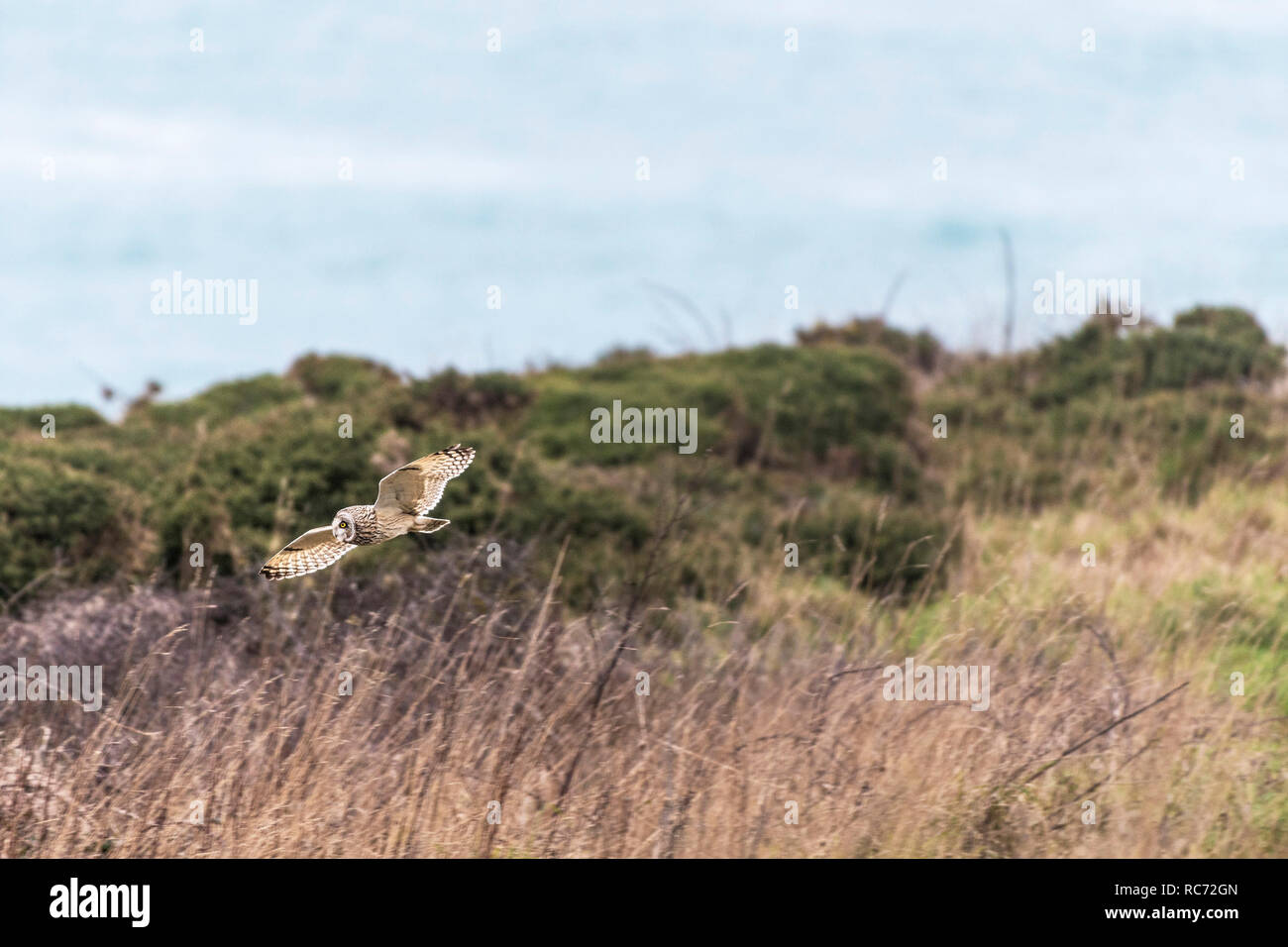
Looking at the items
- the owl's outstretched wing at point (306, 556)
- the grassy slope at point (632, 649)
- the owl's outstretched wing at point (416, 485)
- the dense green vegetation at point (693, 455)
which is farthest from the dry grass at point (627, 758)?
the owl's outstretched wing at point (416, 485)

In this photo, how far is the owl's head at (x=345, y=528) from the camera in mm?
3328

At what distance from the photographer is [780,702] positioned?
5625mm

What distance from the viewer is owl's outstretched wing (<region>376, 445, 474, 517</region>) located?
137 inches

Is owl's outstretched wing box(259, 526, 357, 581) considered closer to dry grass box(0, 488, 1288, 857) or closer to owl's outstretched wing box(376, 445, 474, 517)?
owl's outstretched wing box(376, 445, 474, 517)

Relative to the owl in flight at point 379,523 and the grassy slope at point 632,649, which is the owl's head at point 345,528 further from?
the grassy slope at point 632,649

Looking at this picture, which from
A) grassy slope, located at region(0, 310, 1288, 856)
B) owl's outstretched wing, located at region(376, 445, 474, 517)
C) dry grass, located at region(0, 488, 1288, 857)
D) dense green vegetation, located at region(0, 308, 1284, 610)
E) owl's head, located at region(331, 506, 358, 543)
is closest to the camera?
owl's head, located at region(331, 506, 358, 543)

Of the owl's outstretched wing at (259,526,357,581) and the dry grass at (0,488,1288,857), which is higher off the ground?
the owl's outstretched wing at (259,526,357,581)

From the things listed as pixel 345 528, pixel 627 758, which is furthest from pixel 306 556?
pixel 627 758

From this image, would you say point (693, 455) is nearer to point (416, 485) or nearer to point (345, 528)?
point (416, 485)

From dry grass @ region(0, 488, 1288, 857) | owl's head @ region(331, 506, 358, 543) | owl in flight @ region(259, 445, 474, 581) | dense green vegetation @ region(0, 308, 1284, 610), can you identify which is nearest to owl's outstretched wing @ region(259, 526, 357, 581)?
owl in flight @ region(259, 445, 474, 581)

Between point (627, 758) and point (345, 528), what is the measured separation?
2.22 metres

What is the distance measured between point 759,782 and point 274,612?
113 inches

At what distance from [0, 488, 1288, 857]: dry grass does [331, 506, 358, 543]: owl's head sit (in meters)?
1.43
